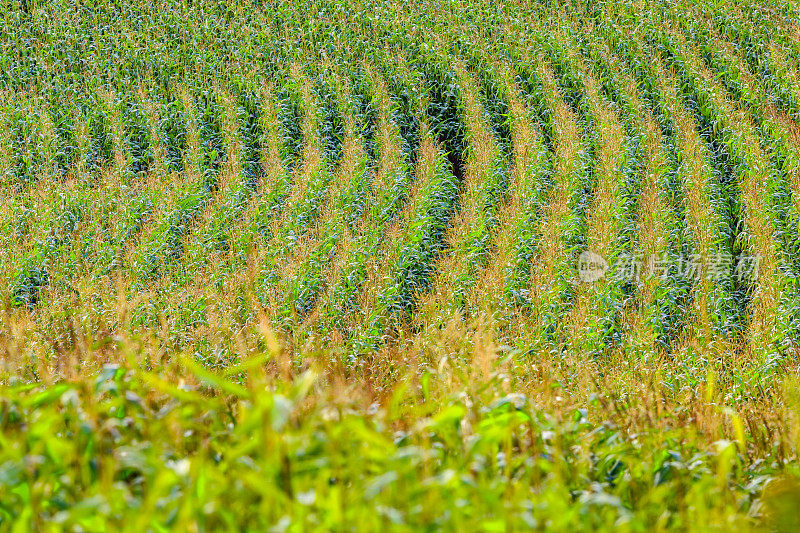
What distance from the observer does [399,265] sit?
8500mm

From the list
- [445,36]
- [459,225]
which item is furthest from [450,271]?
[445,36]

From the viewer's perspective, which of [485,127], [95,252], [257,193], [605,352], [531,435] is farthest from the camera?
[485,127]

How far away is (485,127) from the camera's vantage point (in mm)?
12930

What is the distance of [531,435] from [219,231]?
7.88m

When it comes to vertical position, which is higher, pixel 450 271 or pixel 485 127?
pixel 485 127

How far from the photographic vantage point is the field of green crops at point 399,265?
6.37 ft

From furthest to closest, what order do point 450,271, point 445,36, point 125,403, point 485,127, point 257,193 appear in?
point 445,36, point 485,127, point 257,193, point 450,271, point 125,403

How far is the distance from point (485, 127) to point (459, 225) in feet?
12.4

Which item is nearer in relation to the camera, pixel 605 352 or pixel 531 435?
pixel 531 435

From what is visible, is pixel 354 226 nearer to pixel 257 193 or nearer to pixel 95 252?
pixel 257 193

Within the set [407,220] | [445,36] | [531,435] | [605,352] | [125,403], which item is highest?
[445,36]

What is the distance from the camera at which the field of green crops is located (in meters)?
1.94

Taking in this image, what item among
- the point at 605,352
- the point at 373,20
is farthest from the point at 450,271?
the point at 373,20

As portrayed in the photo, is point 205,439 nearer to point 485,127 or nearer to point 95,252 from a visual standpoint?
point 95,252
